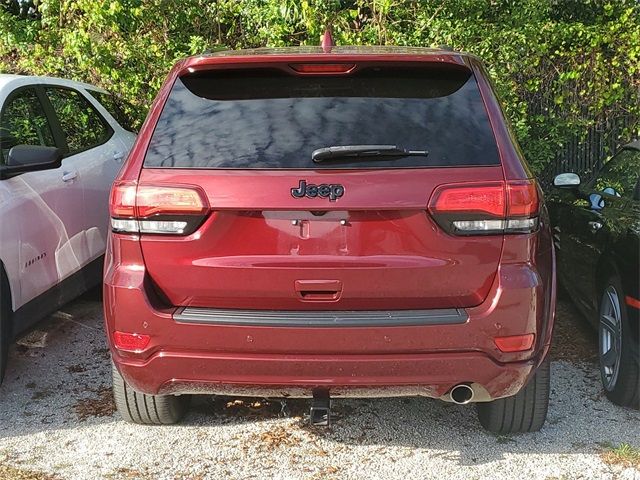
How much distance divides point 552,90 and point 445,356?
578 cm

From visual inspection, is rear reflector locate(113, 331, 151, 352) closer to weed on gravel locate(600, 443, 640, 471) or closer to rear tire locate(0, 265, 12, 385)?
rear tire locate(0, 265, 12, 385)

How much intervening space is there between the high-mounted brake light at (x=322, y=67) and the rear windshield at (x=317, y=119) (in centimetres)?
3

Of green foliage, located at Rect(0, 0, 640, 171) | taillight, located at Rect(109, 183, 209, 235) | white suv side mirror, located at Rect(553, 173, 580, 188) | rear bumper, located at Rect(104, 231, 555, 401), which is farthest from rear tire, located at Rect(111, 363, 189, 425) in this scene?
green foliage, located at Rect(0, 0, 640, 171)

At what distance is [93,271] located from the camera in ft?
16.5

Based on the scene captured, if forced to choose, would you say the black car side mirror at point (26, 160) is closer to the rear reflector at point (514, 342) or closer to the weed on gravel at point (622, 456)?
the rear reflector at point (514, 342)

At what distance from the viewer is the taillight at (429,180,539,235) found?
8.72 ft

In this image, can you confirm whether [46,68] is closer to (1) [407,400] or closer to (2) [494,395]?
(1) [407,400]

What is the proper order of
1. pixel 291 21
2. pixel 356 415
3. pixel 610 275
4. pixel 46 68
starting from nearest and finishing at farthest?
pixel 356 415, pixel 610 275, pixel 291 21, pixel 46 68

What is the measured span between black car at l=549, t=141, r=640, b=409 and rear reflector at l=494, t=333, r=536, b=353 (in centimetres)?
104

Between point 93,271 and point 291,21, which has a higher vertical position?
point 291,21

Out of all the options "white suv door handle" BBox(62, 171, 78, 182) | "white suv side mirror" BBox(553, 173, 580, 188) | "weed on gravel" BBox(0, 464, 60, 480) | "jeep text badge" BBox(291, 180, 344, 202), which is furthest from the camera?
"white suv side mirror" BBox(553, 173, 580, 188)

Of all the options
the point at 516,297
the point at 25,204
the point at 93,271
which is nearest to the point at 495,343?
the point at 516,297

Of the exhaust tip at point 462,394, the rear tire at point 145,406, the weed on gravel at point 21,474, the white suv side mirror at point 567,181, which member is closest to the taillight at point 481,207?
the exhaust tip at point 462,394

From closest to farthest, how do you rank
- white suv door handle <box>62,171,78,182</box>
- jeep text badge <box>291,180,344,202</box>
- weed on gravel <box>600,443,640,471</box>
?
jeep text badge <box>291,180,344,202</box> → weed on gravel <box>600,443,640,471</box> → white suv door handle <box>62,171,78,182</box>
